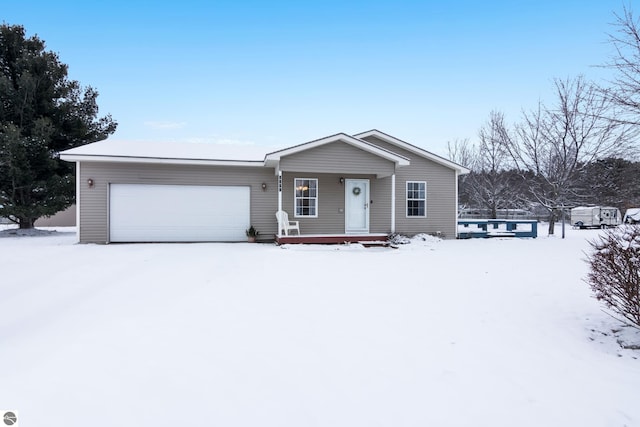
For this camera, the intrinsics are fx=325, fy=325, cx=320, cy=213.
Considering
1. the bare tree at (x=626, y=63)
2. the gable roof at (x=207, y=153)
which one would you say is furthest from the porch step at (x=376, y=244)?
the bare tree at (x=626, y=63)

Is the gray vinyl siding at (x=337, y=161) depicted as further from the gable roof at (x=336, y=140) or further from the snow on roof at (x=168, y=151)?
the snow on roof at (x=168, y=151)

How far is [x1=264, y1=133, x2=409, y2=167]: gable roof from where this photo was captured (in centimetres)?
1055

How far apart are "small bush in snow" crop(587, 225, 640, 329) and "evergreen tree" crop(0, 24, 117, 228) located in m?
17.9

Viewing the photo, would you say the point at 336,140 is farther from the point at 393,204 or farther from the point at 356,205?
the point at 393,204

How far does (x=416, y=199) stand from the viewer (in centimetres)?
1318

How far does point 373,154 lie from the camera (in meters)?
11.3

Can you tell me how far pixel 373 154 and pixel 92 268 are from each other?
8596 millimetres

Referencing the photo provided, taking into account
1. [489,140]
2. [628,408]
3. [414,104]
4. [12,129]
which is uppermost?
[414,104]

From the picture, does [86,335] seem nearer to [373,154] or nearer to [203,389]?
[203,389]

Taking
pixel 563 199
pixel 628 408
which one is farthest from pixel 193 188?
pixel 563 199

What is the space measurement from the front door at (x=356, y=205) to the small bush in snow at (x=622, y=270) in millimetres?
8969

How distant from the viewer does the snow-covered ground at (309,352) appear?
7.21 ft

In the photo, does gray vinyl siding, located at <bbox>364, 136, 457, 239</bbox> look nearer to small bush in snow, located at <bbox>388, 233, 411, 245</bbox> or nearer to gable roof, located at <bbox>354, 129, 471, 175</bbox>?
gable roof, located at <bbox>354, 129, 471, 175</bbox>

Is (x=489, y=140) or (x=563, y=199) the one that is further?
(x=489, y=140)
